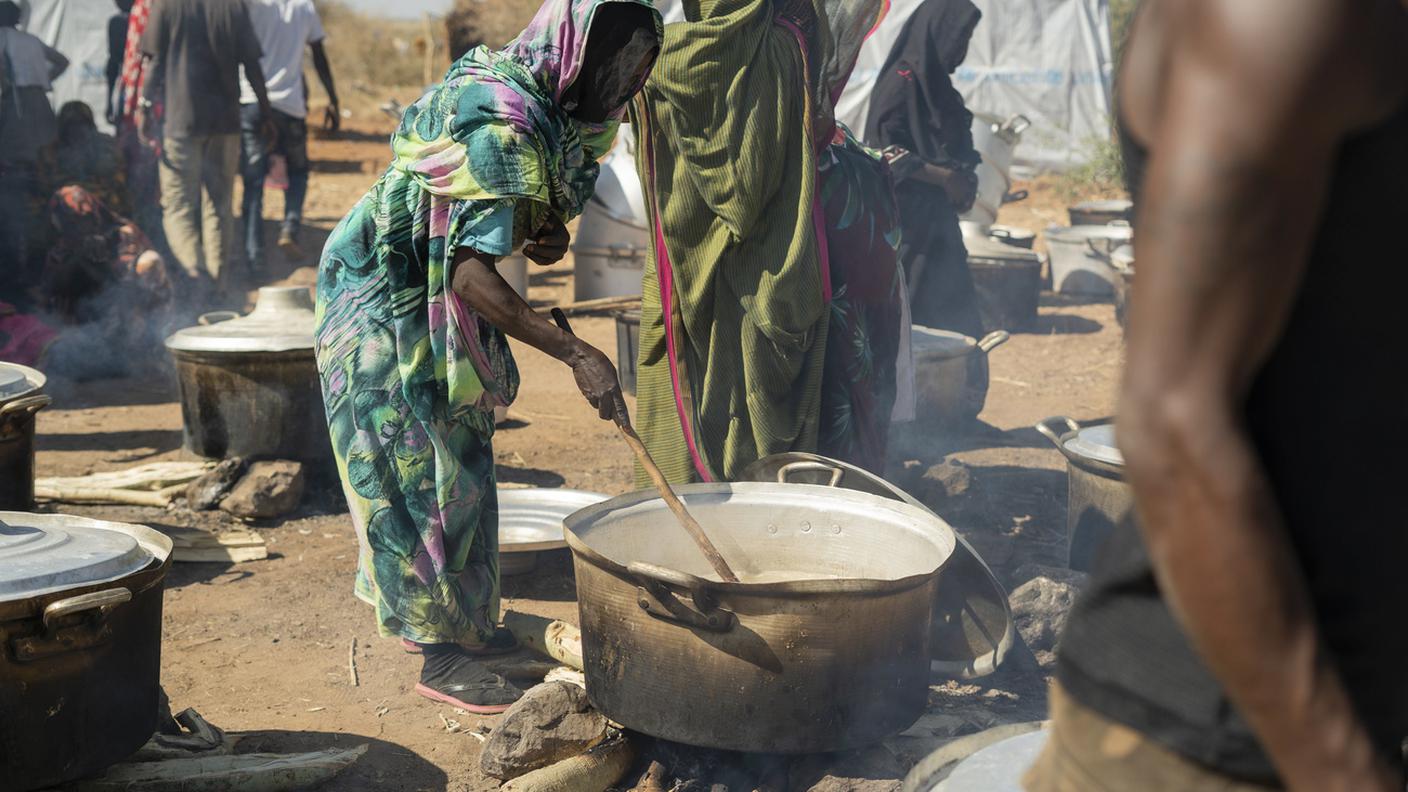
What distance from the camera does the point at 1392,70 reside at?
0.93 m

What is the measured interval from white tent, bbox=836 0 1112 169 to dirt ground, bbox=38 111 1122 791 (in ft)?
26.3

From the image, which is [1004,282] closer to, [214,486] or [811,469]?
[214,486]

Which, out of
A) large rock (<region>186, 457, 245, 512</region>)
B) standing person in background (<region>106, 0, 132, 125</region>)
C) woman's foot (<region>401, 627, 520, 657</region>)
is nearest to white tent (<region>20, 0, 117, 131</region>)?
standing person in background (<region>106, 0, 132, 125</region>)

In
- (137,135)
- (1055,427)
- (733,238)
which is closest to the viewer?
(733,238)

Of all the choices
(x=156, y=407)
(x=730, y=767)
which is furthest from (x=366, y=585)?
(x=156, y=407)

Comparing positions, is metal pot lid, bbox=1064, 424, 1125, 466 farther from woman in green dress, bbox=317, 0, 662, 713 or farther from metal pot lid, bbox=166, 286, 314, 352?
metal pot lid, bbox=166, 286, 314, 352

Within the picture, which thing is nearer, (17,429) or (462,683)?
(462,683)

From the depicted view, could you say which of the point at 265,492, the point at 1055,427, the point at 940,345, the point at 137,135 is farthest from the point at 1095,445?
the point at 137,135

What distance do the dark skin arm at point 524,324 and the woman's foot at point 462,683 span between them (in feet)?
3.36

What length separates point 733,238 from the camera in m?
4.02

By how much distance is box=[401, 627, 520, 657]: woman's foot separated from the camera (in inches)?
144

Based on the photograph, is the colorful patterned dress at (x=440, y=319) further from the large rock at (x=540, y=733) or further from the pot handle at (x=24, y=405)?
the pot handle at (x=24, y=405)

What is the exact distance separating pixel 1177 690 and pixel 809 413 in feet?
10.1

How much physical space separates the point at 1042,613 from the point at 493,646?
1618 mm
